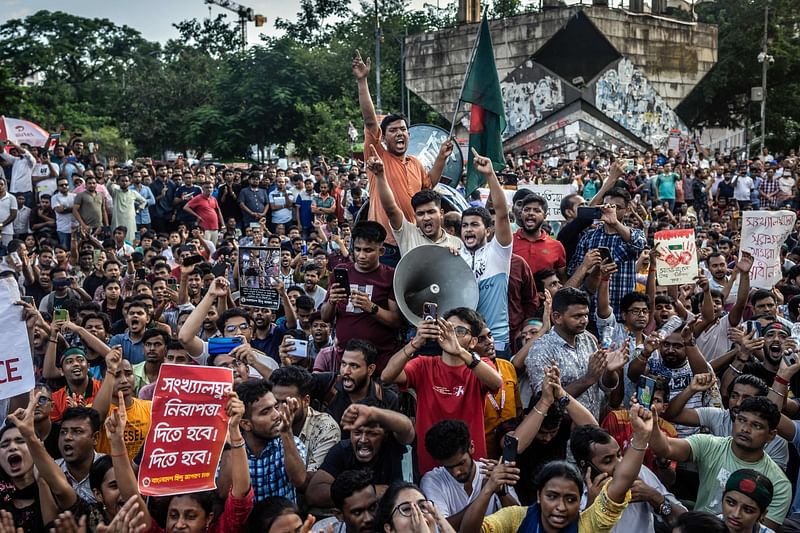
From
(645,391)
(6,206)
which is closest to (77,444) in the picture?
(645,391)

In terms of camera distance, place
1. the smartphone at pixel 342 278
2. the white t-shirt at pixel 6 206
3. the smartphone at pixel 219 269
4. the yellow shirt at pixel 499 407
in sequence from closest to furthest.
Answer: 1. the yellow shirt at pixel 499 407
2. the smartphone at pixel 342 278
3. the smartphone at pixel 219 269
4. the white t-shirt at pixel 6 206

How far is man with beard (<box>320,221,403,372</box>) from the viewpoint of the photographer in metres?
6.32

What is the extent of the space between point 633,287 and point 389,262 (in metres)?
2.51

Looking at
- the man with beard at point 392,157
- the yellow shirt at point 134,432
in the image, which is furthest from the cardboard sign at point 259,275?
the yellow shirt at point 134,432

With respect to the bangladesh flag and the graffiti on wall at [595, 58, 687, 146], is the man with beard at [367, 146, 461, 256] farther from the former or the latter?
the graffiti on wall at [595, 58, 687, 146]

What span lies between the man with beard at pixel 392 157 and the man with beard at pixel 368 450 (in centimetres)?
199

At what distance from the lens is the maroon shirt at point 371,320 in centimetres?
633

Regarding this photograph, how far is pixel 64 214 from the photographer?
46.6ft

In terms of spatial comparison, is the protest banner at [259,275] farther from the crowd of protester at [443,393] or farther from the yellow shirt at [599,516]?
the yellow shirt at [599,516]

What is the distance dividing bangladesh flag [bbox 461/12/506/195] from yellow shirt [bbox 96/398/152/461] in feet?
13.8

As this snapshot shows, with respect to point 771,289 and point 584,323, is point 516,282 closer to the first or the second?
point 584,323

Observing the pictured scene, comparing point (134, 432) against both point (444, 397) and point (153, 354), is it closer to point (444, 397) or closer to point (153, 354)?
point (153, 354)

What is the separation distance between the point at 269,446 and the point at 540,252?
3.35 m

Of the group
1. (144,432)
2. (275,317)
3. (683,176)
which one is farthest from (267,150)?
(144,432)
